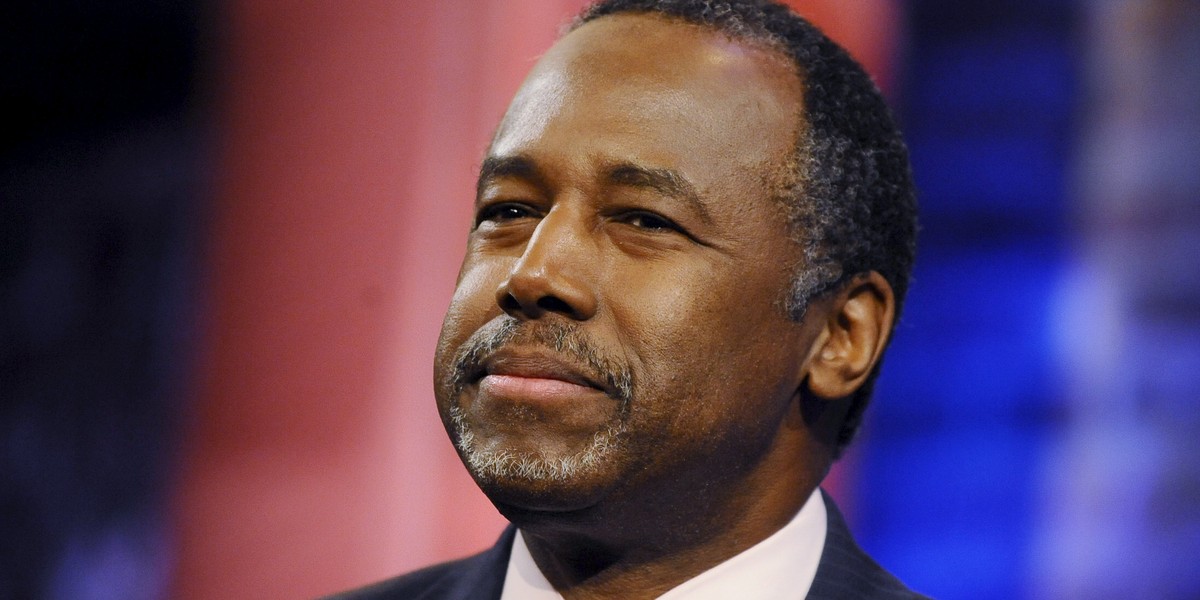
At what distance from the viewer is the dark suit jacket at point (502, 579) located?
6.88ft

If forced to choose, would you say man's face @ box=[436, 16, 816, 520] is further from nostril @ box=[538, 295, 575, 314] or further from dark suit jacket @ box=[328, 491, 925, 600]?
dark suit jacket @ box=[328, 491, 925, 600]

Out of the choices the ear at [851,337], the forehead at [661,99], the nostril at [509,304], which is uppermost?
the forehead at [661,99]

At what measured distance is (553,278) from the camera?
185cm

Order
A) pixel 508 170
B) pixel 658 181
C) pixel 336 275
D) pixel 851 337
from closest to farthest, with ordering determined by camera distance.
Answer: pixel 658 181, pixel 508 170, pixel 851 337, pixel 336 275

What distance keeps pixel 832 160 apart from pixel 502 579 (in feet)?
3.17

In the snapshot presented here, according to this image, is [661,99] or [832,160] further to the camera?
[832,160]

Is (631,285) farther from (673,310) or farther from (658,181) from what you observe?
(658,181)

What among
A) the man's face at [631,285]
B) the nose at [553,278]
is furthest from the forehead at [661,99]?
the nose at [553,278]

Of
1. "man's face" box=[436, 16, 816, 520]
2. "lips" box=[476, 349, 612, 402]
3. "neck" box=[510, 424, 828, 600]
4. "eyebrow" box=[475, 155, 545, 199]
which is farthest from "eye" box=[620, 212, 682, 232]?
"neck" box=[510, 424, 828, 600]

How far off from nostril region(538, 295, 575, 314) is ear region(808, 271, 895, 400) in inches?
19.5

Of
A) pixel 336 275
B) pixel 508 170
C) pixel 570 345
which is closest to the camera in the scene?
pixel 570 345

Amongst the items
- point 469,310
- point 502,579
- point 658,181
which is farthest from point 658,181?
point 502,579

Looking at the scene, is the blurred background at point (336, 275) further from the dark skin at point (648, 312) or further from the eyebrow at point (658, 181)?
the eyebrow at point (658, 181)

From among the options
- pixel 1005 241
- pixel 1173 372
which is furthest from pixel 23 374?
pixel 1173 372
